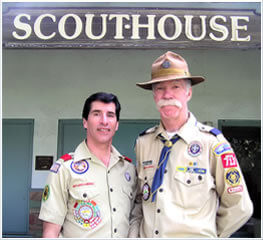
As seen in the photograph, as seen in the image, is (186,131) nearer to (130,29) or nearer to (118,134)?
(130,29)

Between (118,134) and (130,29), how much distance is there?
205 centimetres

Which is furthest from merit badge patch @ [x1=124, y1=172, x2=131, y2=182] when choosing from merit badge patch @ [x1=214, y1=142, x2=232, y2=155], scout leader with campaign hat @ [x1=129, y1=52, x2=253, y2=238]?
merit badge patch @ [x1=214, y1=142, x2=232, y2=155]

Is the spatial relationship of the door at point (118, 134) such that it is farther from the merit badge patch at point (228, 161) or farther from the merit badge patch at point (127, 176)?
the merit badge patch at point (228, 161)

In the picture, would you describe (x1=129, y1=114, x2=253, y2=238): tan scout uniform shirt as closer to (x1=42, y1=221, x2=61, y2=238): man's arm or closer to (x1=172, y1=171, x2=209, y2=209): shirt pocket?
(x1=172, y1=171, x2=209, y2=209): shirt pocket

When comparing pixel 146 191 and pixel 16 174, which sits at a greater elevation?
pixel 16 174

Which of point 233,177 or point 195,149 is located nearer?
point 233,177

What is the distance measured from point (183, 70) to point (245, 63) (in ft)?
10.0

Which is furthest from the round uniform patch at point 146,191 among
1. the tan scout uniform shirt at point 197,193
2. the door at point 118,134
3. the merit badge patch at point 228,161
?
the door at point 118,134

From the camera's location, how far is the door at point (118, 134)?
4.85 m

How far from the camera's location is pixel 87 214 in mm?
2158

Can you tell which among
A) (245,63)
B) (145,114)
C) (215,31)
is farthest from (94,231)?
(245,63)

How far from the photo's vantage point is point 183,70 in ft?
7.22

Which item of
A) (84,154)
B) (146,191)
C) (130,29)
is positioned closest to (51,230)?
(84,154)

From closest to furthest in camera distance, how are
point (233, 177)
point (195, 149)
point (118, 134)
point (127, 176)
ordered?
point (233, 177) → point (195, 149) → point (127, 176) → point (118, 134)
